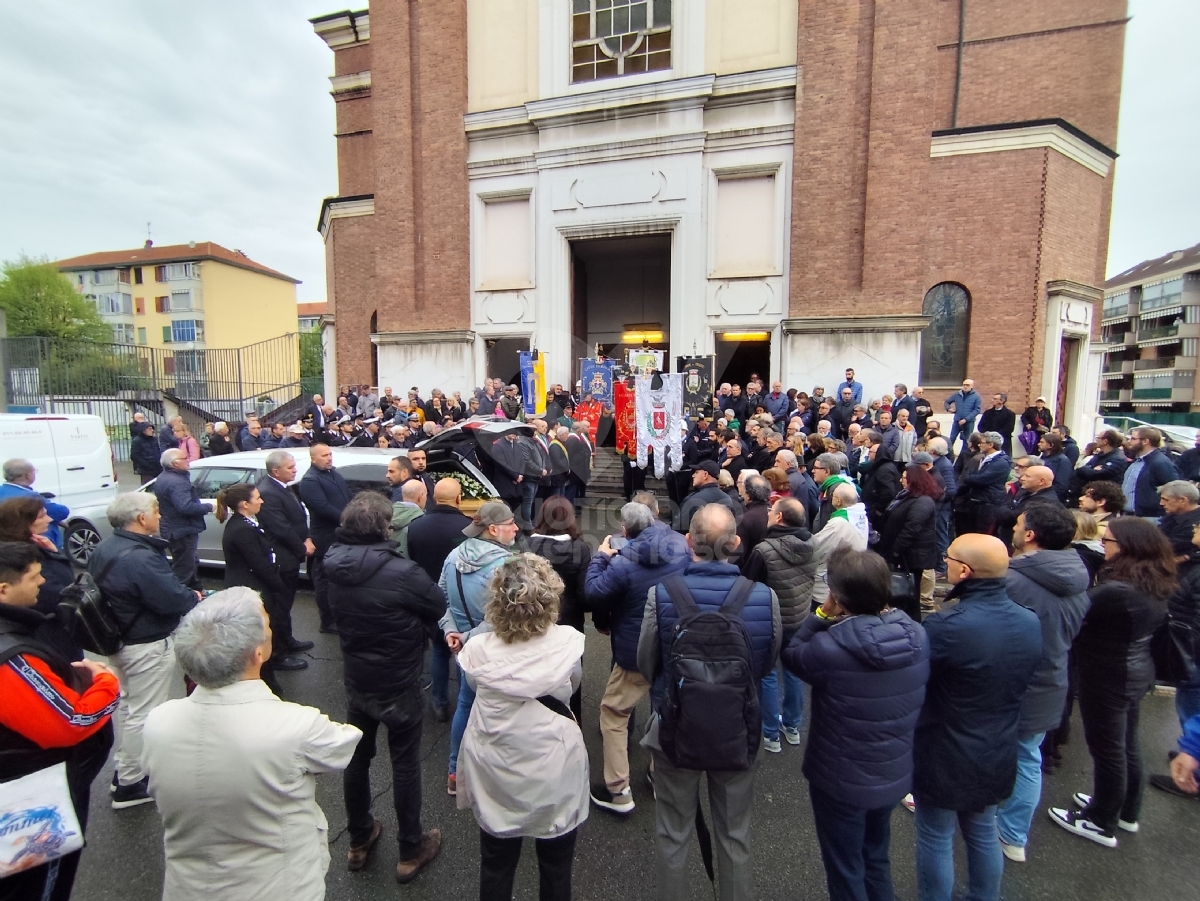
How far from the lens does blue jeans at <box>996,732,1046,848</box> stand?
293 cm

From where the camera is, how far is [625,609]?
328 centimetres

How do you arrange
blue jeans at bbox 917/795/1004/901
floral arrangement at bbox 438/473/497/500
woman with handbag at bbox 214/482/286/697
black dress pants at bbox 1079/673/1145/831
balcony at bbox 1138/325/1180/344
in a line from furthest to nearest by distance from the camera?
balcony at bbox 1138/325/1180/344 → floral arrangement at bbox 438/473/497/500 → woman with handbag at bbox 214/482/286/697 → black dress pants at bbox 1079/673/1145/831 → blue jeans at bbox 917/795/1004/901

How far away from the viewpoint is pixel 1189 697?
344 cm

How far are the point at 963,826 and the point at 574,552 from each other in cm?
222

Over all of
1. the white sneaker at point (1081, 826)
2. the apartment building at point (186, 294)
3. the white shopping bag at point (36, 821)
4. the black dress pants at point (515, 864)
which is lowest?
the white sneaker at point (1081, 826)

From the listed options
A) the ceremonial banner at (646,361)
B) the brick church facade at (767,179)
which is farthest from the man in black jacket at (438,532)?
the brick church facade at (767,179)

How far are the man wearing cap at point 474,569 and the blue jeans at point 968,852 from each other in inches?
89.5

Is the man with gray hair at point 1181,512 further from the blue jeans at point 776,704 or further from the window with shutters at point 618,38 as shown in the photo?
the window with shutters at point 618,38

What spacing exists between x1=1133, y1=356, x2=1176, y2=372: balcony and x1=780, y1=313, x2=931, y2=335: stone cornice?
178 feet

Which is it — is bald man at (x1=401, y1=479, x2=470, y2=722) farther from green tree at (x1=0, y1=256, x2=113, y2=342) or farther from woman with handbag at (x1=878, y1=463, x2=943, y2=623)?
green tree at (x1=0, y1=256, x2=113, y2=342)

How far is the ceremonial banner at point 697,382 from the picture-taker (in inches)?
491

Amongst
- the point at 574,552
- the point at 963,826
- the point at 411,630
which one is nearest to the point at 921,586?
the point at 963,826

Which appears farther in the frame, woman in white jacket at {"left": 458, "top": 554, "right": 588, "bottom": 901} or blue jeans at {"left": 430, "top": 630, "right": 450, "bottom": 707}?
blue jeans at {"left": 430, "top": 630, "right": 450, "bottom": 707}

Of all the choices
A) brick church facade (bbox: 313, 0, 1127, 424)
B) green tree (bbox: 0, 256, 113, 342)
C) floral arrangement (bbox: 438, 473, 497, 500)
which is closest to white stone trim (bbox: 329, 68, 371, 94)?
brick church facade (bbox: 313, 0, 1127, 424)
